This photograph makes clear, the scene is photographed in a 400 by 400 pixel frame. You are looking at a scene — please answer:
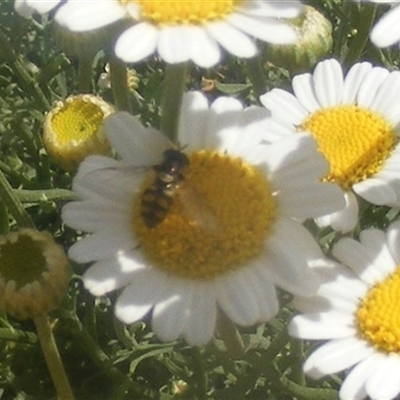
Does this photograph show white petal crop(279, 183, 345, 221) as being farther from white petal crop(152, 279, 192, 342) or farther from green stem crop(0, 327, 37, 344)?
green stem crop(0, 327, 37, 344)

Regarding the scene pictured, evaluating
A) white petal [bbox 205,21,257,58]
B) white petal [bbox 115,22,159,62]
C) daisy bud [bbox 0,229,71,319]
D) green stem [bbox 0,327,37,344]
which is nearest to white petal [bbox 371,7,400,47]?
white petal [bbox 205,21,257,58]

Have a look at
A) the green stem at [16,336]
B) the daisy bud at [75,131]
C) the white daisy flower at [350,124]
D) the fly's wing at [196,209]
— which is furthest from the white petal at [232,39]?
the green stem at [16,336]

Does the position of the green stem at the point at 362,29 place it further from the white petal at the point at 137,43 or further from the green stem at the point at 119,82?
the white petal at the point at 137,43

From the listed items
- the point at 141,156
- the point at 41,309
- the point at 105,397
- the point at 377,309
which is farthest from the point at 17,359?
the point at 377,309

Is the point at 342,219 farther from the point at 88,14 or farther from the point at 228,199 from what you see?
the point at 88,14

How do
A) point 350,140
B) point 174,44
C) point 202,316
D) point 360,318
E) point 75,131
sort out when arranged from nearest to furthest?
1. point 174,44
2. point 202,316
3. point 360,318
4. point 350,140
5. point 75,131

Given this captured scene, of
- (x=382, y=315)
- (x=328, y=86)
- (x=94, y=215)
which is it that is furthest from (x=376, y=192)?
(x=94, y=215)
